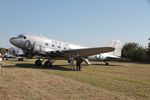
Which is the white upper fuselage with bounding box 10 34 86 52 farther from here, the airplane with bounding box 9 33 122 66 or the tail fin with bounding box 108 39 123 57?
the tail fin with bounding box 108 39 123 57

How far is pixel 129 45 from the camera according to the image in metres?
95.8

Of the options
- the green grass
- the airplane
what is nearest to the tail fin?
the airplane

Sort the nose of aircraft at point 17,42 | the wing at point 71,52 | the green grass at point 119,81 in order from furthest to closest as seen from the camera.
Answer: the nose of aircraft at point 17,42, the wing at point 71,52, the green grass at point 119,81

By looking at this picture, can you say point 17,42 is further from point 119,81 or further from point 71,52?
point 119,81

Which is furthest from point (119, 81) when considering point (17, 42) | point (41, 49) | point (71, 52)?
point (17, 42)

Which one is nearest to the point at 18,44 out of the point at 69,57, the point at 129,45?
the point at 69,57

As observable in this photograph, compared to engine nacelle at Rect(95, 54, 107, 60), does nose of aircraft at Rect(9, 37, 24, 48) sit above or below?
above

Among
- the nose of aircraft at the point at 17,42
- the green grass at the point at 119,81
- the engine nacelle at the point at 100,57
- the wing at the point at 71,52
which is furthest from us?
the engine nacelle at the point at 100,57

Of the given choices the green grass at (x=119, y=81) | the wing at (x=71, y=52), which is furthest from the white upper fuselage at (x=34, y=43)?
the green grass at (x=119, y=81)

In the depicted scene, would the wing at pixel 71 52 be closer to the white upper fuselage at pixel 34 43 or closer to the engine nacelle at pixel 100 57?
the white upper fuselage at pixel 34 43

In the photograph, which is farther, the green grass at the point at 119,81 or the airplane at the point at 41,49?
the airplane at the point at 41,49

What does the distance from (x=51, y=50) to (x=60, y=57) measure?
4.01ft

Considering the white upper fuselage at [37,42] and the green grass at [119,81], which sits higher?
the white upper fuselage at [37,42]

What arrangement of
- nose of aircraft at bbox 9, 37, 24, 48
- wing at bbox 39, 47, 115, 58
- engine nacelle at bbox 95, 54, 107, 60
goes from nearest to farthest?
wing at bbox 39, 47, 115, 58 < nose of aircraft at bbox 9, 37, 24, 48 < engine nacelle at bbox 95, 54, 107, 60
